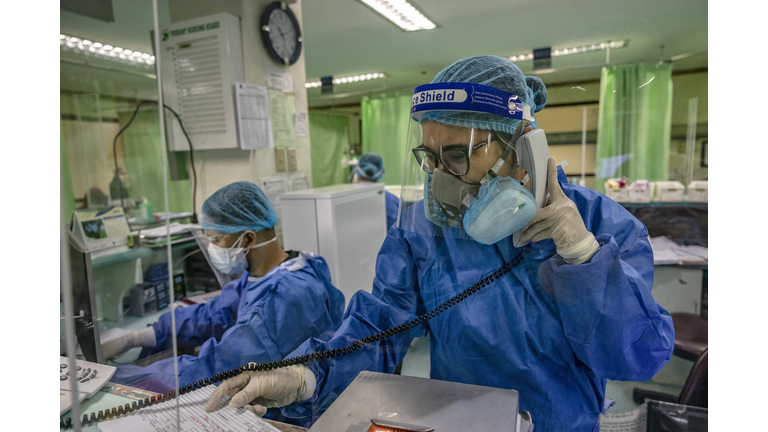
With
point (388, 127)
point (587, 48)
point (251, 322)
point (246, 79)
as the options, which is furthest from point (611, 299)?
point (246, 79)

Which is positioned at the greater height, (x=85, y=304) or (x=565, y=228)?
(x=565, y=228)

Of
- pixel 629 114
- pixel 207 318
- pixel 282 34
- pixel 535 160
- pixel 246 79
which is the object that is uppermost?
pixel 282 34

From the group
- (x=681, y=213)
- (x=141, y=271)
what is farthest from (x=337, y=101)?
(x=681, y=213)

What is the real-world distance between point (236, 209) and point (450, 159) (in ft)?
3.05

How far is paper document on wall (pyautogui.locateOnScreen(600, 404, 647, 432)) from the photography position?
130cm

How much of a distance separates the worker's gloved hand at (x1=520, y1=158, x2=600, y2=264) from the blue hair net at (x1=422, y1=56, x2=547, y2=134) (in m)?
0.15

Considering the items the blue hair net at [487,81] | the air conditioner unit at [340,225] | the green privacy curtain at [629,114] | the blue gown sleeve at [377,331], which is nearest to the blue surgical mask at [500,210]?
the blue hair net at [487,81]

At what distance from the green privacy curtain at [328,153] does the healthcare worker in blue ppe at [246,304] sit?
635 millimetres

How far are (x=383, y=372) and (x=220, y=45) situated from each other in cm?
114

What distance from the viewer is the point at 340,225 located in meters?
1.31

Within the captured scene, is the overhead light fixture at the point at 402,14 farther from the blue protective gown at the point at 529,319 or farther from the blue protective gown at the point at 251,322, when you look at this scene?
the blue protective gown at the point at 251,322

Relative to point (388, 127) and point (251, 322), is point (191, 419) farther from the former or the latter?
point (388, 127)

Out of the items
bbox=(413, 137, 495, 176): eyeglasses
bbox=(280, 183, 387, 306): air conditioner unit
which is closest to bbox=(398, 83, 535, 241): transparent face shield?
bbox=(413, 137, 495, 176): eyeglasses
